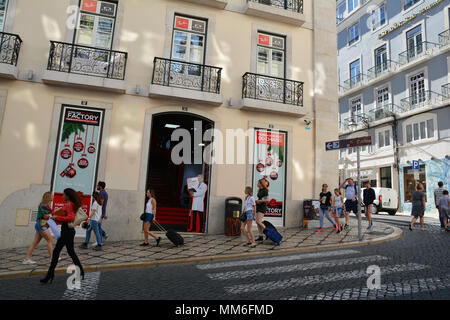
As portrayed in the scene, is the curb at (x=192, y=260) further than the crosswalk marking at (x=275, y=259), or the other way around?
the crosswalk marking at (x=275, y=259)

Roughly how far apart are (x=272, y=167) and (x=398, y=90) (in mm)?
17650

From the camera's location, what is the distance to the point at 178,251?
7.12m

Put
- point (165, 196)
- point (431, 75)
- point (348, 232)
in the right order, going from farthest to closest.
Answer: point (431, 75) < point (165, 196) < point (348, 232)

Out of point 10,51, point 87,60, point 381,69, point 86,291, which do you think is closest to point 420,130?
point 381,69

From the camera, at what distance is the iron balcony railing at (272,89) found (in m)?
10.7

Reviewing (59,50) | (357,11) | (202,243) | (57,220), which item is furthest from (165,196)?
(357,11)

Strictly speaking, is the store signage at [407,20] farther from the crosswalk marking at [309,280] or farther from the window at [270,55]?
the crosswalk marking at [309,280]

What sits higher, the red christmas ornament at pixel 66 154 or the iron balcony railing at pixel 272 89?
the iron balcony railing at pixel 272 89

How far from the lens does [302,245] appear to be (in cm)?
764

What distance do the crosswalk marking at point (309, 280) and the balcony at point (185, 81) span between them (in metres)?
6.73

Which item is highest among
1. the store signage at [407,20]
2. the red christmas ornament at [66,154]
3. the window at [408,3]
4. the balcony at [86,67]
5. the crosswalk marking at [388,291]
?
the window at [408,3]

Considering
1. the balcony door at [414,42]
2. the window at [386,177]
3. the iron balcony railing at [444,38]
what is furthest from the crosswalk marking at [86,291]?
the balcony door at [414,42]

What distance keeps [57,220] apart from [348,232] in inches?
336
